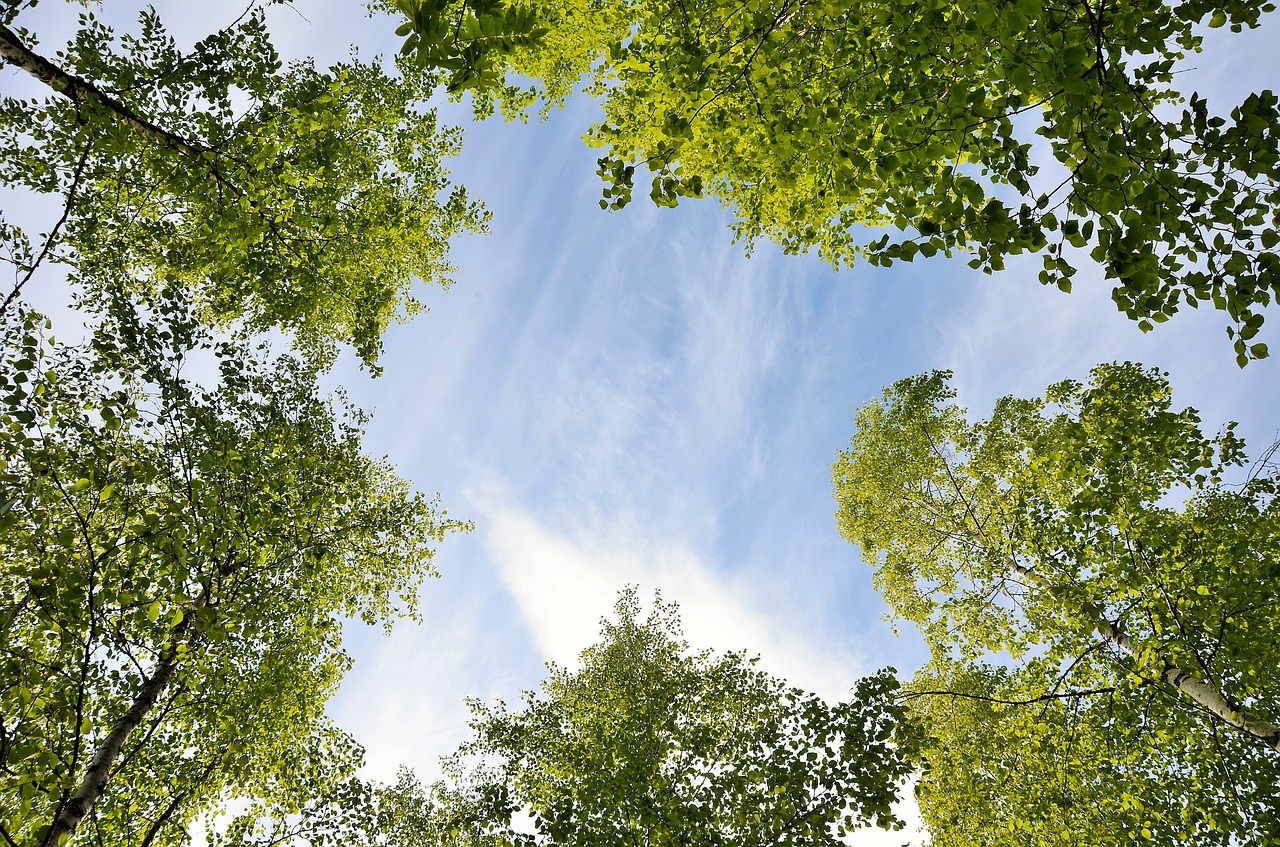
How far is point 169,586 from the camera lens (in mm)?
3793

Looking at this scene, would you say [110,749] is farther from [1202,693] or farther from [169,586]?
[1202,693]

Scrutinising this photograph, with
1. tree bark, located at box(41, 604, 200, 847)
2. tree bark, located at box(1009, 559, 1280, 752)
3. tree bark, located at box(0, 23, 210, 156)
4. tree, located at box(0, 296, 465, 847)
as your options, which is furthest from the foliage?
tree bark, located at box(1009, 559, 1280, 752)

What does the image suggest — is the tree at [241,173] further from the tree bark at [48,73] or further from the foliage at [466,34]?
the foliage at [466,34]

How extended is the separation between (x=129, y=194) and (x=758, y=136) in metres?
8.25

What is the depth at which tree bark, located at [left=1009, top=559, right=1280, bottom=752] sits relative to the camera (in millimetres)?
5731

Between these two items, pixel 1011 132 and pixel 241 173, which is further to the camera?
pixel 241 173

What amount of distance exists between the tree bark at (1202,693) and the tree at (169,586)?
9151mm

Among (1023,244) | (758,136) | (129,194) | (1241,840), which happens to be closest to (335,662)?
(129,194)

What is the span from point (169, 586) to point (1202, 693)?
33.0 ft

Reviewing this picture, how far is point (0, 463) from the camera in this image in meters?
2.79

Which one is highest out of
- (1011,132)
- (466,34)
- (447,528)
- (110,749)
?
(447,528)

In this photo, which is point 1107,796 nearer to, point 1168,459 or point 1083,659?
point 1083,659

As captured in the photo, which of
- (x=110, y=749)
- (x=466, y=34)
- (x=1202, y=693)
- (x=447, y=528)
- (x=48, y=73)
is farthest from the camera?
(x=447, y=528)

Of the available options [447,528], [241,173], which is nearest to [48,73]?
[241,173]
